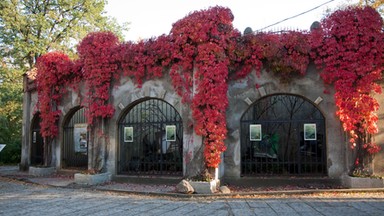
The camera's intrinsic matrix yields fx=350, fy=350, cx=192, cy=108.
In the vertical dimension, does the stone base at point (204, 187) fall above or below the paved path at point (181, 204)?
above

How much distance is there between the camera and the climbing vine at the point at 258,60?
9836 millimetres

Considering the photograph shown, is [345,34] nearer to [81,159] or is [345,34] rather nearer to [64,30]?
[81,159]

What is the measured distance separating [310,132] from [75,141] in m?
9.20

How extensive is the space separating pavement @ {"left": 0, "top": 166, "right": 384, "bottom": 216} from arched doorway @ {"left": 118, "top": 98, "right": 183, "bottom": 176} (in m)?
0.88

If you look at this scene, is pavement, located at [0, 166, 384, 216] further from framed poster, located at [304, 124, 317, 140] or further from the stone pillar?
the stone pillar

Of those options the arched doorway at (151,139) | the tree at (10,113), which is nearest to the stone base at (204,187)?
the arched doorway at (151,139)

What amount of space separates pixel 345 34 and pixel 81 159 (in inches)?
419

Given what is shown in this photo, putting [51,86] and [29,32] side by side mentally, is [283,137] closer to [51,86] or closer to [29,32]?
[51,86]

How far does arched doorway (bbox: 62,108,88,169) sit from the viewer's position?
46.2ft

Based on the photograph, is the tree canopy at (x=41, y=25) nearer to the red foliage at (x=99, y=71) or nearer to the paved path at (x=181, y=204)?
the red foliage at (x=99, y=71)

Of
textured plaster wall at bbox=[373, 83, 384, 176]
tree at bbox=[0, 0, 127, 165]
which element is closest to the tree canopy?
tree at bbox=[0, 0, 127, 165]

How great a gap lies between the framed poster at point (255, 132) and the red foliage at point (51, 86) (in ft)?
25.3

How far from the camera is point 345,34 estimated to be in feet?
32.6

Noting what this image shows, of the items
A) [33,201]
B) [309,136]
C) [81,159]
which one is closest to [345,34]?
[309,136]
